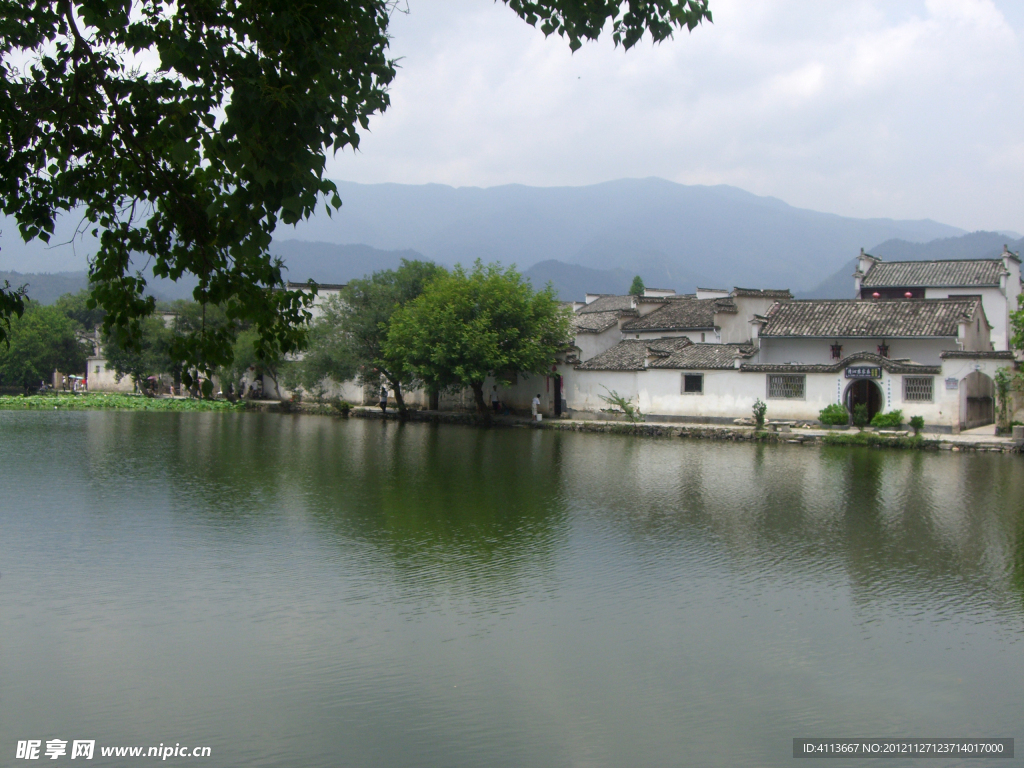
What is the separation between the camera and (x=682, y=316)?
1439 inches

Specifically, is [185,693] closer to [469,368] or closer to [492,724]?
[492,724]

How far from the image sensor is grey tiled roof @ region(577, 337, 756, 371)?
30812mm

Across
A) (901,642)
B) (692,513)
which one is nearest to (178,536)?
(692,513)

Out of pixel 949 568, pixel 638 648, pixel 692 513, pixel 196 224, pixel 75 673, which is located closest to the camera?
pixel 196 224

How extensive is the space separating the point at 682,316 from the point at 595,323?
3.80m

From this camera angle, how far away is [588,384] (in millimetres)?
33938

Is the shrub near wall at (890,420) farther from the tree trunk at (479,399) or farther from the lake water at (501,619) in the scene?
the tree trunk at (479,399)

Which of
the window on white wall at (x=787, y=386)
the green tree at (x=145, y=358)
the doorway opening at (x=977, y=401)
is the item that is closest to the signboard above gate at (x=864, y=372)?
the window on white wall at (x=787, y=386)

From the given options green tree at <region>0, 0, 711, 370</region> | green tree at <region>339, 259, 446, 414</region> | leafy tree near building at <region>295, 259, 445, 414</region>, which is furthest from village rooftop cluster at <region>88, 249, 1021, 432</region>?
green tree at <region>0, 0, 711, 370</region>

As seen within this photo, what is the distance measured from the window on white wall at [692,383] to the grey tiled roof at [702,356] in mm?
352

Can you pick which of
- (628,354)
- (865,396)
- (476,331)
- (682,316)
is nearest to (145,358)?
(476,331)

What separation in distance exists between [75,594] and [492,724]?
5.00 meters

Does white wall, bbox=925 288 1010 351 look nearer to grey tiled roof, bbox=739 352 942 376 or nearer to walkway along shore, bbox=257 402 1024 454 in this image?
grey tiled roof, bbox=739 352 942 376

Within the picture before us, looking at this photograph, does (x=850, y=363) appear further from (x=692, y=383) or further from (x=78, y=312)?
(x=78, y=312)
